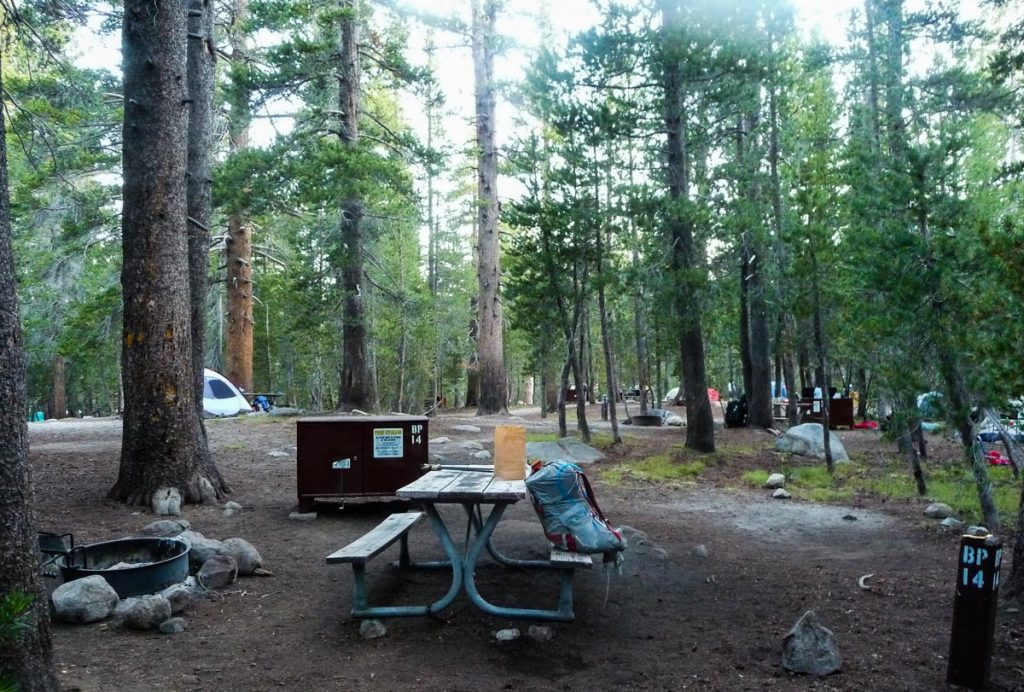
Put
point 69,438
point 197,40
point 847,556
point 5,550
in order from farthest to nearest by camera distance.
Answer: point 69,438 < point 197,40 < point 847,556 < point 5,550

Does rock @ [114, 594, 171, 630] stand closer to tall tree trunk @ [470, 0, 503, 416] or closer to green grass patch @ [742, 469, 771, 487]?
green grass patch @ [742, 469, 771, 487]

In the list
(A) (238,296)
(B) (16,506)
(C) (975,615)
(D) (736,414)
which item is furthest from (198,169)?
(D) (736,414)

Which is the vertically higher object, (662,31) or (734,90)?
(662,31)

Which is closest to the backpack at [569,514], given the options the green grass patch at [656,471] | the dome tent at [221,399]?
the green grass patch at [656,471]

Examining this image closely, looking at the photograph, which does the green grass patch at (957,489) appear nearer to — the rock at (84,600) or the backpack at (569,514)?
the backpack at (569,514)

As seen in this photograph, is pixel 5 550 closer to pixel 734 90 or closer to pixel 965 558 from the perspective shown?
pixel 965 558

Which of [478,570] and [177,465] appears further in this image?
[177,465]

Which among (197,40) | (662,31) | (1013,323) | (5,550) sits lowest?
(5,550)

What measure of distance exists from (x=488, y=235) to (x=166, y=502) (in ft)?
49.7

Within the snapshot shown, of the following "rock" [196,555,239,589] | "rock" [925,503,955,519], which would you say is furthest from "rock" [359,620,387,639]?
"rock" [925,503,955,519]

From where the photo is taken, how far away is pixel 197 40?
976 cm

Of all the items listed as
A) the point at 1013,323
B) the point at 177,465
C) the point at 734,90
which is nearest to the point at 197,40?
the point at 177,465

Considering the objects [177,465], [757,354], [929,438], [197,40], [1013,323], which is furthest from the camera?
[757,354]

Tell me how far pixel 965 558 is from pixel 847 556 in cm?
303
